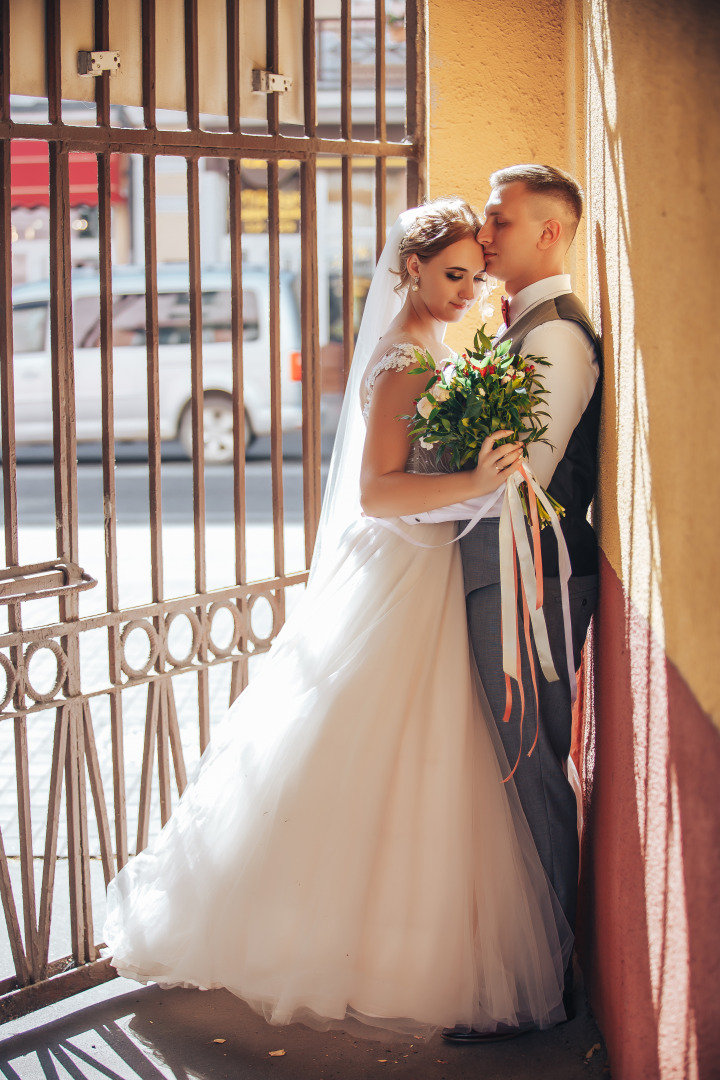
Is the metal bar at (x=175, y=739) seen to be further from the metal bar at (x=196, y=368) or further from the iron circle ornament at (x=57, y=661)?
the iron circle ornament at (x=57, y=661)

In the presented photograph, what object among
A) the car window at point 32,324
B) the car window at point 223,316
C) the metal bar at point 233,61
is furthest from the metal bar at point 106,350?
the car window at point 32,324

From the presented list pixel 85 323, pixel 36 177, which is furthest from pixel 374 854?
pixel 36 177

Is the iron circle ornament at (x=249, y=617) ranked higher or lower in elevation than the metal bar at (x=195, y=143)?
lower

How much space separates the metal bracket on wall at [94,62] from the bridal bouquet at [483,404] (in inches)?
45.3

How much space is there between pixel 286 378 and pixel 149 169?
9786mm

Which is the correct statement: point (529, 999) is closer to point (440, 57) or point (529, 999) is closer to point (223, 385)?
point (440, 57)

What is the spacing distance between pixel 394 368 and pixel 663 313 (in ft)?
2.87

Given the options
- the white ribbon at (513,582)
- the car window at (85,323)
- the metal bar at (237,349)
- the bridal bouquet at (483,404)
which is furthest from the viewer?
the car window at (85,323)

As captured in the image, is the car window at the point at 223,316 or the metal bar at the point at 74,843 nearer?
the metal bar at the point at 74,843

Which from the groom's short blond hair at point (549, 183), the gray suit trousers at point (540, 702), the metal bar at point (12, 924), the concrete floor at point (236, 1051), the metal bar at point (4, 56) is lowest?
the concrete floor at point (236, 1051)

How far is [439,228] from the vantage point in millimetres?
2590

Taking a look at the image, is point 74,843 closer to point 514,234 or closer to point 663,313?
point 514,234

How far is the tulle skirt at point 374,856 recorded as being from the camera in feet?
7.81

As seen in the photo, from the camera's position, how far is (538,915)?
247 centimetres
